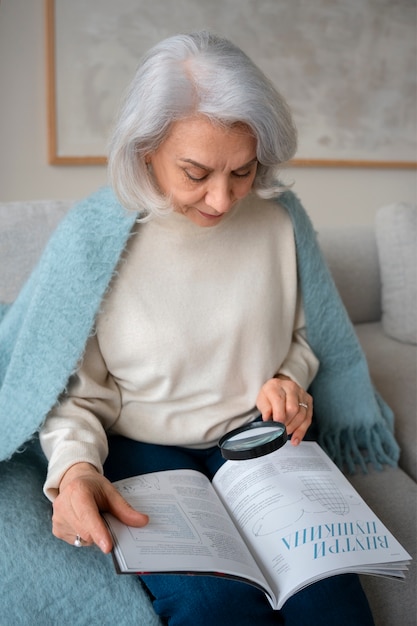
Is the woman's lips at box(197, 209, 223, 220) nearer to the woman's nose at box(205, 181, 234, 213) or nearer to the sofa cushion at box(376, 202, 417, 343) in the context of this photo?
the woman's nose at box(205, 181, 234, 213)

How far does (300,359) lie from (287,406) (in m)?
0.20

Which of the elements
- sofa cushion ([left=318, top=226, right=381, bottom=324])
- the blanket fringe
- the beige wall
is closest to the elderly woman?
the blanket fringe

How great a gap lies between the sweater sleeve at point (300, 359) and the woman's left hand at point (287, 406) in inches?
3.2

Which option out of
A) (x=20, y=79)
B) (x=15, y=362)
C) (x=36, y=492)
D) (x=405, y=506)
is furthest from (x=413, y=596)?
(x=20, y=79)

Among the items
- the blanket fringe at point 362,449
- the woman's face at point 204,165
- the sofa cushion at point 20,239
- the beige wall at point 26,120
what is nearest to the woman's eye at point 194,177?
the woman's face at point 204,165

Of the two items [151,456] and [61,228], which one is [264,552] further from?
[61,228]

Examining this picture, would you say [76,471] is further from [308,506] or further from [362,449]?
[362,449]

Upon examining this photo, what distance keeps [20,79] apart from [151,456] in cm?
145

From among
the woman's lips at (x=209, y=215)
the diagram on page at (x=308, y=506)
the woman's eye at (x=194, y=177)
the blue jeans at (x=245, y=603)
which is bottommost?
the blue jeans at (x=245, y=603)

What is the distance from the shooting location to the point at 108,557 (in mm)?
1026

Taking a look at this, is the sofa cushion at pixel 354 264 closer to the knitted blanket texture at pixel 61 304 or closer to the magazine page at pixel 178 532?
the knitted blanket texture at pixel 61 304

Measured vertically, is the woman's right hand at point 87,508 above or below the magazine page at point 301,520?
above

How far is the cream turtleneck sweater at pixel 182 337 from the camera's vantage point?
114 centimetres

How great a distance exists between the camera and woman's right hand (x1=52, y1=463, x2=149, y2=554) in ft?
2.87
